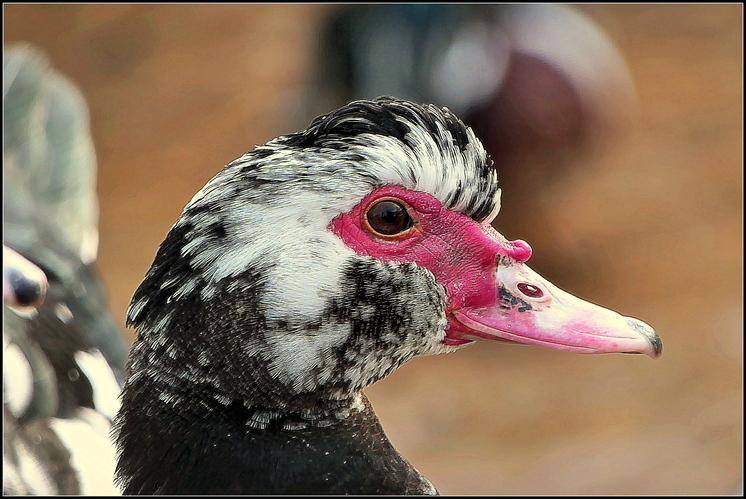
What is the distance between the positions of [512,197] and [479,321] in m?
3.98

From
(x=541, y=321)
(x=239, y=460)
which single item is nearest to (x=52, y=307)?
(x=239, y=460)

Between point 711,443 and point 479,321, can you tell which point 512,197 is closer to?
point 711,443

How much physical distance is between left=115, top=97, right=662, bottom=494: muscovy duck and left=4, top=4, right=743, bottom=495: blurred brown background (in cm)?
296

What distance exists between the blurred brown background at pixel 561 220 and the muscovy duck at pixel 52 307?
7.24 feet

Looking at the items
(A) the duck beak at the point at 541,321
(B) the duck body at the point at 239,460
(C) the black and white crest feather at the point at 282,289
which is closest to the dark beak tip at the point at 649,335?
(A) the duck beak at the point at 541,321

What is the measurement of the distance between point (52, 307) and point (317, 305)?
64.3 inches

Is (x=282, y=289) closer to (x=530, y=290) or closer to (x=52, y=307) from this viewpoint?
(x=530, y=290)

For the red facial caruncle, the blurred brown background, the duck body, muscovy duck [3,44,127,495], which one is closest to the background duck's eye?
the red facial caruncle

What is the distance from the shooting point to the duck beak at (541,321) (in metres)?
1.68

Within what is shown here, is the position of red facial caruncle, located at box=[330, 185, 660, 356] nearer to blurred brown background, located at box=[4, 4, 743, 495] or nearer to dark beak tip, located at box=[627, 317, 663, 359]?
dark beak tip, located at box=[627, 317, 663, 359]

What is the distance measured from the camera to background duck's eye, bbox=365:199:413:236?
166cm

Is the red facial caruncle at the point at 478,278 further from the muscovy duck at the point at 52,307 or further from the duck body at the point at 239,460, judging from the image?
the muscovy duck at the point at 52,307

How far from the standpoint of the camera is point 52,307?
9.42 feet

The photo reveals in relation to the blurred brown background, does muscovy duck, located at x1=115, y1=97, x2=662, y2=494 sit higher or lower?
lower
